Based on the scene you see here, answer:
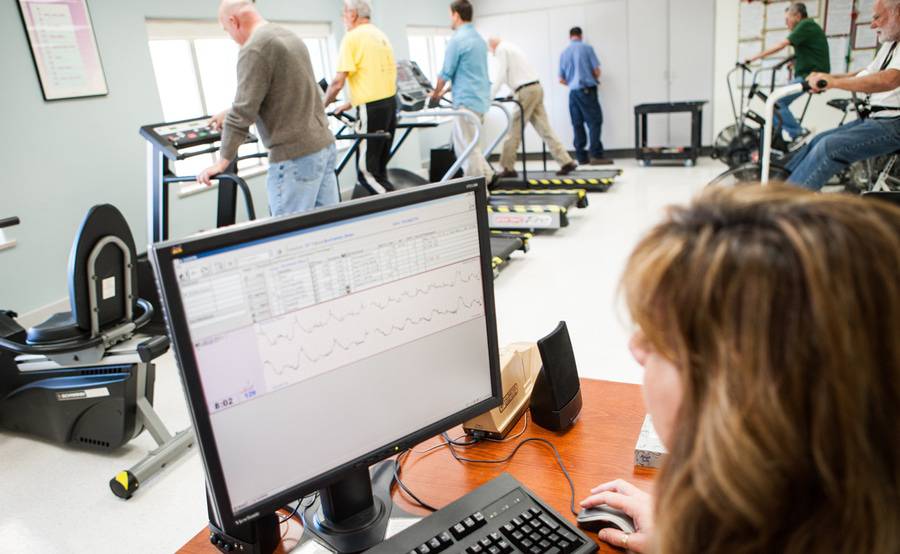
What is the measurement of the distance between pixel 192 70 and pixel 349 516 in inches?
204

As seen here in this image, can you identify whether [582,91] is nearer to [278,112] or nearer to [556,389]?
[278,112]

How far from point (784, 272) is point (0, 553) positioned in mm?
2615

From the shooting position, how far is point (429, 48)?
8.92 metres

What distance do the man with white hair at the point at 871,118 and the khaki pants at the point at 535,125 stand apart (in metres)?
3.38

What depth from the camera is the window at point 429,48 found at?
8.59 m

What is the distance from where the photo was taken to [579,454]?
1236 millimetres

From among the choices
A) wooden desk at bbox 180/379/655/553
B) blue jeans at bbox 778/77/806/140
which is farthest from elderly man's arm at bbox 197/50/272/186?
blue jeans at bbox 778/77/806/140

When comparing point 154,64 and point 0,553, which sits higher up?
point 154,64

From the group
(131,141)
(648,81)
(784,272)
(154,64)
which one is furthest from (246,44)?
(648,81)

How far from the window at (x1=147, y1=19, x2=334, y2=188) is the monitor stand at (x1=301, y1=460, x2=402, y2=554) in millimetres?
4278

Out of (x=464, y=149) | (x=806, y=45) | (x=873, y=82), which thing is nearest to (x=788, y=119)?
(x=806, y=45)

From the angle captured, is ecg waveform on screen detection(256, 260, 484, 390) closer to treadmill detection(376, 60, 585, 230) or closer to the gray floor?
the gray floor

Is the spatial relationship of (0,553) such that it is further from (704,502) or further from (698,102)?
(698,102)

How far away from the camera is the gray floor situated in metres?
2.25
